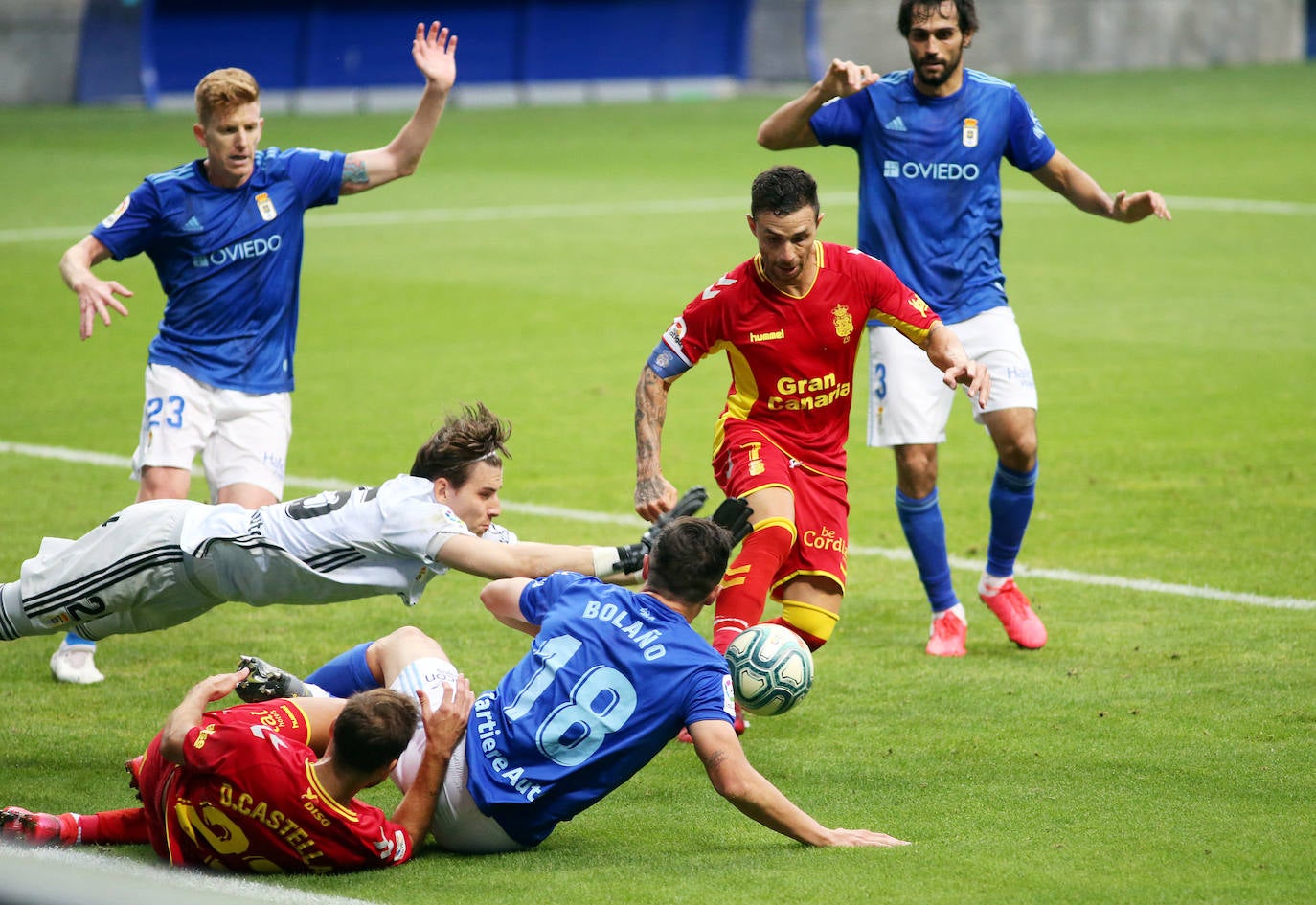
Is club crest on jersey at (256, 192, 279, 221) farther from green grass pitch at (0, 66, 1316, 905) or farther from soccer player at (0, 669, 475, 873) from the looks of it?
soccer player at (0, 669, 475, 873)

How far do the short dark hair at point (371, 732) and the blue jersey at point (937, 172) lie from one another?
3892 millimetres

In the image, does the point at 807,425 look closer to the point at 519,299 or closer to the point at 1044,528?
the point at 1044,528

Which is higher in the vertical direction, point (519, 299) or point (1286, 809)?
point (1286, 809)

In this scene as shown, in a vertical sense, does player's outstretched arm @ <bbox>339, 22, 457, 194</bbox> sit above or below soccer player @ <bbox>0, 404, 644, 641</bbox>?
above

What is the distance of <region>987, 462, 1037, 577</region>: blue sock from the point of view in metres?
8.03

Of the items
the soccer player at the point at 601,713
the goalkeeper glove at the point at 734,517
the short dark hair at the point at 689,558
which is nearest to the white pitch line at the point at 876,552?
the goalkeeper glove at the point at 734,517

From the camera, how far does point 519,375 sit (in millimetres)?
14227

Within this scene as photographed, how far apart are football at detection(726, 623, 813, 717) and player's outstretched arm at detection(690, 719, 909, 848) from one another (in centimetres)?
83

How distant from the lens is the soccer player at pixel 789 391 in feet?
22.0

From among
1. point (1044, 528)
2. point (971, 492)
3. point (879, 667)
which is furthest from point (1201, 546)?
point (879, 667)

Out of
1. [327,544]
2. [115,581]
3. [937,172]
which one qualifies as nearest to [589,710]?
[327,544]

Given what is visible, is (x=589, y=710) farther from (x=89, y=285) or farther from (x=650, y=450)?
(x=89, y=285)

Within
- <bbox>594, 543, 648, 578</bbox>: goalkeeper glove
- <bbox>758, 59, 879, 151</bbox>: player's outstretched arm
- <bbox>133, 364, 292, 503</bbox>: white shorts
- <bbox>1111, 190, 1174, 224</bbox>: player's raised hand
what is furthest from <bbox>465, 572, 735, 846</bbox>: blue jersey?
<bbox>1111, 190, 1174, 224</bbox>: player's raised hand

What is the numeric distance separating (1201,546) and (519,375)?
6.55 metres
